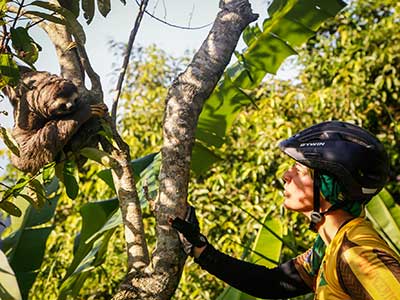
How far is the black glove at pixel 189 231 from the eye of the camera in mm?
1768

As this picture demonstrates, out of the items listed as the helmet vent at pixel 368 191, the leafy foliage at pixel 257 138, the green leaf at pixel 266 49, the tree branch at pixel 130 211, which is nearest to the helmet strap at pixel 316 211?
the helmet vent at pixel 368 191

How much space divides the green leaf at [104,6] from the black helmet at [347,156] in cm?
61

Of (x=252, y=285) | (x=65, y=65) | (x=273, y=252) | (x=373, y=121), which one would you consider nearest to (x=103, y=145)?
(x=65, y=65)

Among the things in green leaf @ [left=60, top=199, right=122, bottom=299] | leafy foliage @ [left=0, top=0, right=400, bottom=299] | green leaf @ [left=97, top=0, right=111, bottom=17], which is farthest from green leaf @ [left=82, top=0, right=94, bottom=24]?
leafy foliage @ [left=0, top=0, right=400, bottom=299]

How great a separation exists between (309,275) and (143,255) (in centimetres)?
51

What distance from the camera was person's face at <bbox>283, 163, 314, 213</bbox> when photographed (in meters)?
1.84

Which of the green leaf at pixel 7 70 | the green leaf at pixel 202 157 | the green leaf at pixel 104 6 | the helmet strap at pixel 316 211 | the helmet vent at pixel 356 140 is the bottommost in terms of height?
the helmet strap at pixel 316 211

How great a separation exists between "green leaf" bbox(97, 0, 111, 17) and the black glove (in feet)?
1.87

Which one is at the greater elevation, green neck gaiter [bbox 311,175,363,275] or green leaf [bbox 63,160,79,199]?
green leaf [bbox 63,160,79,199]

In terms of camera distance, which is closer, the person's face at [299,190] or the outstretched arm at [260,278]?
the person's face at [299,190]

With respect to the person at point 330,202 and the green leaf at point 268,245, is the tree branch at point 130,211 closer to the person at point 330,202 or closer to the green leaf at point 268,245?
the person at point 330,202

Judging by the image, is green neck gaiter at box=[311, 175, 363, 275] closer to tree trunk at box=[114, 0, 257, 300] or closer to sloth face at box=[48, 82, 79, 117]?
tree trunk at box=[114, 0, 257, 300]

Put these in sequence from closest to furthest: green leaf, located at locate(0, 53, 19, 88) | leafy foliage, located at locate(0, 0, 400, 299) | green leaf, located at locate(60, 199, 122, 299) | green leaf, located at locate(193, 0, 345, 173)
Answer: green leaf, located at locate(0, 53, 19, 88), green leaf, located at locate(60, 199, 122, 299), green leaf, located at locate(193, 0, 345, 173), leafy foliage, located at locate(0, 0, 400, 299)

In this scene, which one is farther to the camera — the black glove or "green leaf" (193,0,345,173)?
"green leaf" (193,0,345,173)
